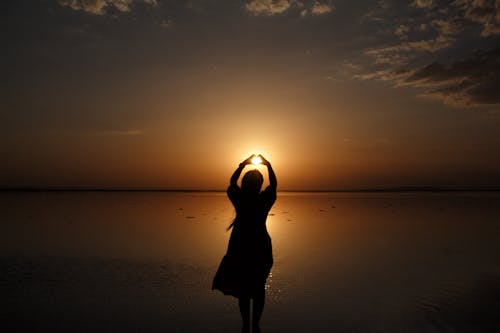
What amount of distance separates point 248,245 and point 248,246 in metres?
0.02

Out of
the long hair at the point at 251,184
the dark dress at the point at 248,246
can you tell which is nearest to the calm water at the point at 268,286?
the dark dress at the point at 248,246

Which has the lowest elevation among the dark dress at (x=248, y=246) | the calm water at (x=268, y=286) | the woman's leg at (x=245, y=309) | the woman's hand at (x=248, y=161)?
the calm water at (x=268, y=286)

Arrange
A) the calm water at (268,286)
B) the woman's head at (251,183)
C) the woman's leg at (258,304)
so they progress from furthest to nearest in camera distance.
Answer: the calm water at (268,286) → the woman's leg at (258,304) → the woman's head at (251,183)

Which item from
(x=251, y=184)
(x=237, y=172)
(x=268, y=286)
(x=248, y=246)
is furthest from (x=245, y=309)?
(x=268, y=286)

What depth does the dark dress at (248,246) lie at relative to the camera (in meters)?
5.97

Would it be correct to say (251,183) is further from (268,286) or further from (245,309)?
(268,286)

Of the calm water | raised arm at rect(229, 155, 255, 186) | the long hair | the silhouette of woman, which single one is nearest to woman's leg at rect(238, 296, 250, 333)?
the silhouette of woman

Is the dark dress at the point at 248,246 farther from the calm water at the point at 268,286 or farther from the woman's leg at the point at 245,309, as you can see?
the calm water at the point at 268,286

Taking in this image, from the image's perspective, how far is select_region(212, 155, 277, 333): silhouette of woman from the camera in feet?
19.6

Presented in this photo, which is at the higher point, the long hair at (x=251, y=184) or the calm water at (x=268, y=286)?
the long hair at (x=251, y=184)

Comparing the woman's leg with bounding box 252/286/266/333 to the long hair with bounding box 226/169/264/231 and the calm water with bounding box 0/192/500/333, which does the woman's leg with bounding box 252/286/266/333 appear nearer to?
the calm water with bounding box 0/192/500/333

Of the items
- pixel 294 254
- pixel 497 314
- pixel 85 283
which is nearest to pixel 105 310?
pixel 85 283

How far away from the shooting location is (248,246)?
6.07m

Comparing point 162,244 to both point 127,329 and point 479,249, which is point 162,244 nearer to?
point 127,329
